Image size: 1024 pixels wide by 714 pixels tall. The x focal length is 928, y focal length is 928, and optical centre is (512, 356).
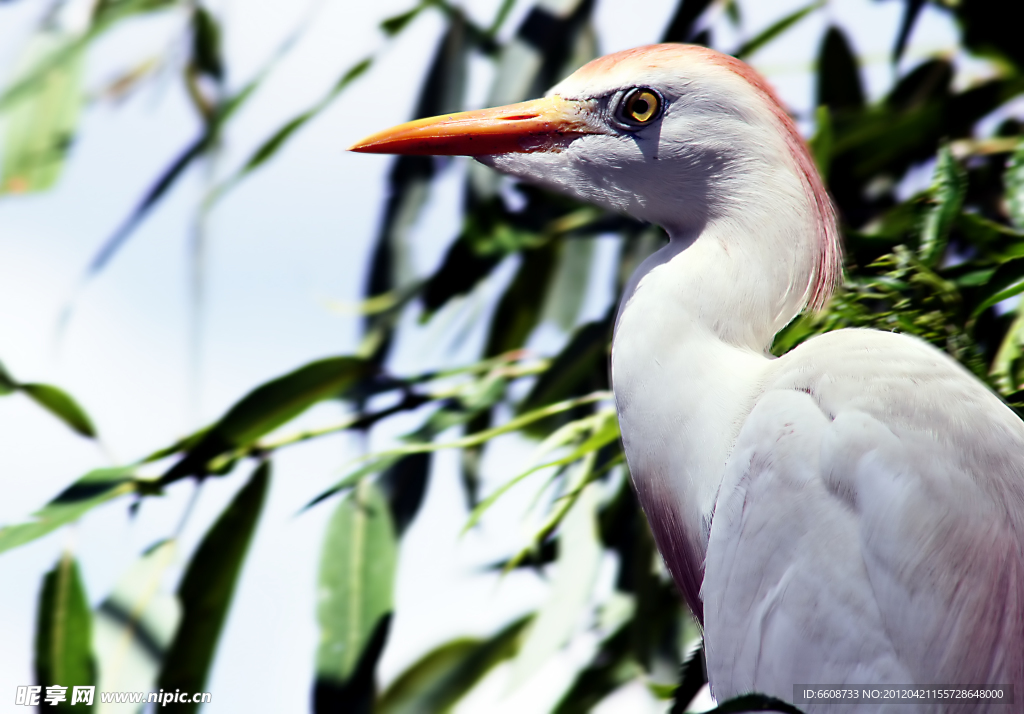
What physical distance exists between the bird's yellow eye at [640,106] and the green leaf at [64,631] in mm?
738

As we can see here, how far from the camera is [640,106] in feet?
2.46

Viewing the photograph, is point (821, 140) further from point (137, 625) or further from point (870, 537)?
point (137, 625)

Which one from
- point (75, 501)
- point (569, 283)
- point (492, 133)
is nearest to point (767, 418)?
point (492, 133)

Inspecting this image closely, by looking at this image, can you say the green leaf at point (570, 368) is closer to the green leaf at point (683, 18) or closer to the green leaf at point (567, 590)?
the green leaf at point (567, 590)

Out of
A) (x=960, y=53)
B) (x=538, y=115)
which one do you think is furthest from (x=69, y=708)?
(x=960, y=53)

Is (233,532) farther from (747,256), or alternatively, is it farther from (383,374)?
(747,256)

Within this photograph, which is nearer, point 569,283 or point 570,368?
point 570,368

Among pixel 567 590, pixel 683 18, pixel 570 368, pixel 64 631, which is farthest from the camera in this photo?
pixel 683 18

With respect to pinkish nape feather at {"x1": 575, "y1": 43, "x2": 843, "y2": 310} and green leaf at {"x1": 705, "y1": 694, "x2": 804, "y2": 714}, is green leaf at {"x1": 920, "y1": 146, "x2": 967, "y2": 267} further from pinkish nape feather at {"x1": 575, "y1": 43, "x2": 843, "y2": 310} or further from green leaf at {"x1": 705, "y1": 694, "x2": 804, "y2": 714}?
green leaf at {"x1": 705, "y1": 694, "x2": 804, "y2": 714}

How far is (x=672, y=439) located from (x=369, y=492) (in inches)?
21.6

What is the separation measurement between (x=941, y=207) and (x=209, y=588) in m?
0.86

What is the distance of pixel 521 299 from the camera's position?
1.43m

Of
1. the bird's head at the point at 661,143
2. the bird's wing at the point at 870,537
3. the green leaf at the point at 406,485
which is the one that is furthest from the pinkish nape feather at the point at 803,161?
the green leaf at the point at 406,485

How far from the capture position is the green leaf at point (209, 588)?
1003 mm
